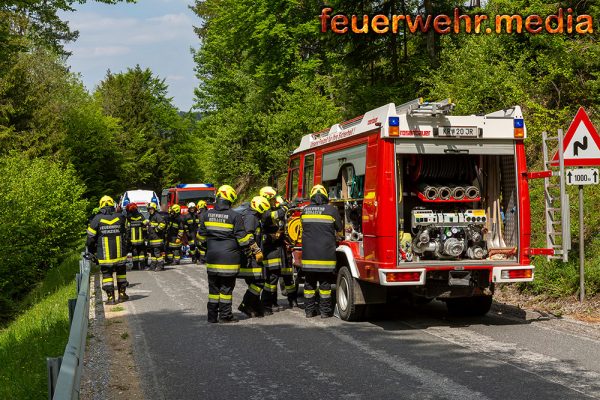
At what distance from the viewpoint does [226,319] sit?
10047 mm

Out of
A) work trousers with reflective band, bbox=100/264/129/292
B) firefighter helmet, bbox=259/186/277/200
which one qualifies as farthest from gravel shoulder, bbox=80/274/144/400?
firefighter helmet, bbox=259/186/277/200

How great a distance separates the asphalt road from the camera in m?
5.99

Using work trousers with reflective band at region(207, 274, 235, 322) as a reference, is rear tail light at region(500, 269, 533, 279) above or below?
above

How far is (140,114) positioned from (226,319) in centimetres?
6090

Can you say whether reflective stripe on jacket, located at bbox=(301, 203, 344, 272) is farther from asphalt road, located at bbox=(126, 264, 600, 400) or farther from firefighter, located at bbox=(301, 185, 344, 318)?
asphalt road, located at bbox=(126, 264, 600, 400)

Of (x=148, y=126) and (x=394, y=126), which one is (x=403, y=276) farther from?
(x=148, y=126)

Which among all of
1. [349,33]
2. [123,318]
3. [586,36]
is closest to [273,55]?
[349,33]

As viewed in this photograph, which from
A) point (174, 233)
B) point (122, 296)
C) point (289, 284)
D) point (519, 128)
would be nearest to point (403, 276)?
point (519, 128)

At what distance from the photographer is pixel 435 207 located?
9594 mm

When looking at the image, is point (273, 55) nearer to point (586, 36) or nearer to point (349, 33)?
point (349, 33)

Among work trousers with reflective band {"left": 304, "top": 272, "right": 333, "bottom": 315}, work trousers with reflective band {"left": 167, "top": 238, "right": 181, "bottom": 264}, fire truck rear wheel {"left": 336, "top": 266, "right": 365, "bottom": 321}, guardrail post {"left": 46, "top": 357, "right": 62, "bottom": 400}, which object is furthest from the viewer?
work trousers with reflective band {"left": 167, "top": 238, "right": 181, "bottom": 264}

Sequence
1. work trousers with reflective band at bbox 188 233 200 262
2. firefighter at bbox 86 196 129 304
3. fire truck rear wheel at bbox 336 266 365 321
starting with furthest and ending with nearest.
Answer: work trousers with reflective band at bbox 188 233 200 262
firefighter at bbox 86 196 129 304
fire truck rear wheel at bbox 336 266 365 321

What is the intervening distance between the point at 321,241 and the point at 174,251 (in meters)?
11.5

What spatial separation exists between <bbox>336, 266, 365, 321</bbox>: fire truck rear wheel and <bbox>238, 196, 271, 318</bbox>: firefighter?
1.20m
